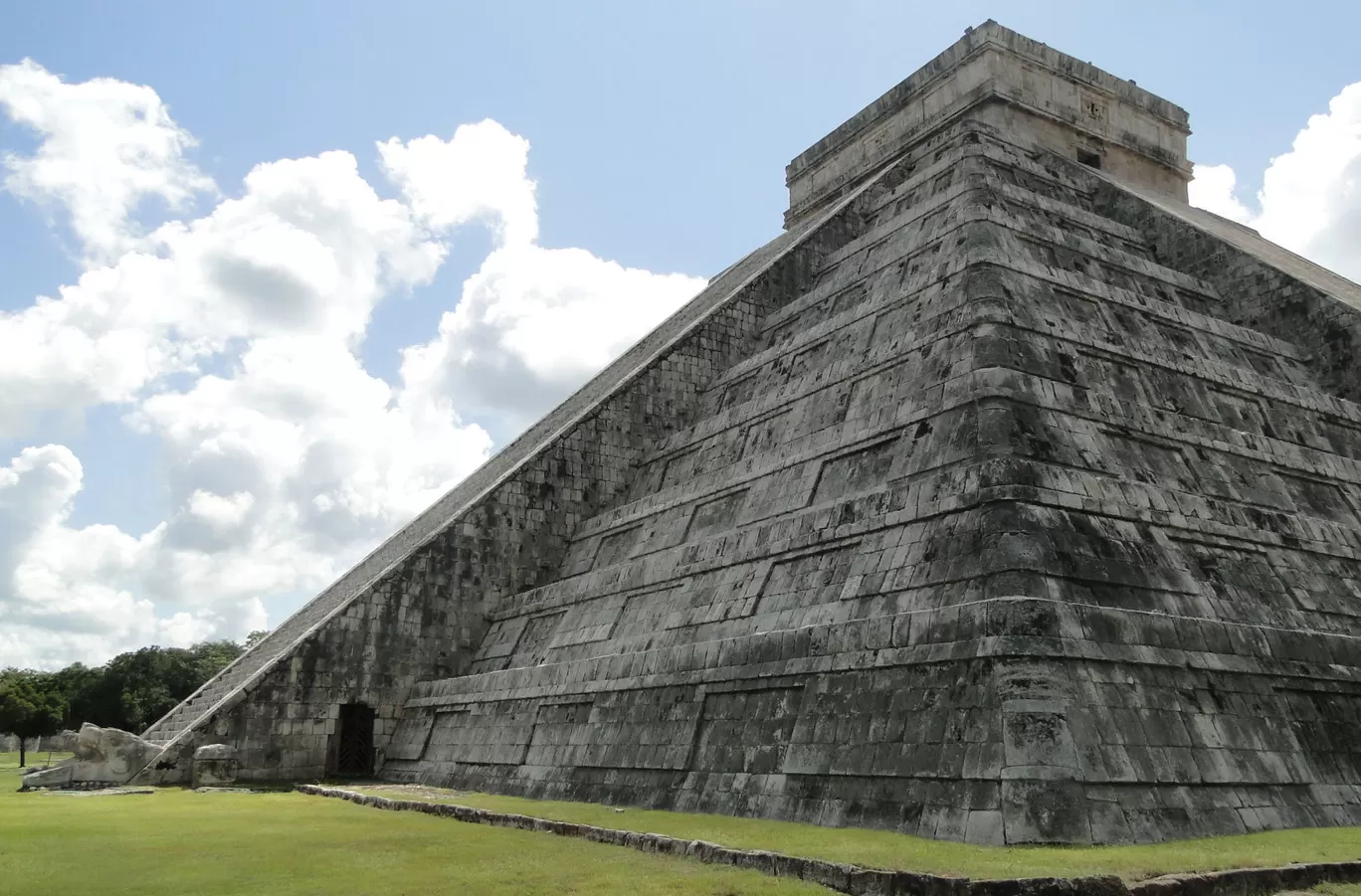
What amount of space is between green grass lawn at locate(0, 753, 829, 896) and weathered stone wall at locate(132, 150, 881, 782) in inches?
159

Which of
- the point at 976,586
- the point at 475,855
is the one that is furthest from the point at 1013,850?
the point at 475,855

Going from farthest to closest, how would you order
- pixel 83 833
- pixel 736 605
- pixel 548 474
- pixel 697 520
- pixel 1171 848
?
pixel 548 474 < pixel 697 520 < pixel 736 605 < pixel 83 833 < pixel 1171 848

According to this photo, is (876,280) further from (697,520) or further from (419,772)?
(419,772)

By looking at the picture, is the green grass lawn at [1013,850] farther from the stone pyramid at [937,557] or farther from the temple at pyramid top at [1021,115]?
the temple at pyramid top at [1021,115]

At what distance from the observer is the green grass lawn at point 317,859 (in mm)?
6504

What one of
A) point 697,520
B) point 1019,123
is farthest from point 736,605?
point 1019,123

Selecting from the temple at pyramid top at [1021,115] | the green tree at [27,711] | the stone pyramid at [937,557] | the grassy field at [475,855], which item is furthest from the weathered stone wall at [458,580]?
the green tree at [27,711]

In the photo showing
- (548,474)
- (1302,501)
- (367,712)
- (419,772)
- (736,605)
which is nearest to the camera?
(736,605)

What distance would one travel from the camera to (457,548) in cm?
1694

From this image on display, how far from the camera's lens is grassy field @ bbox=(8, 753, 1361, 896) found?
21.0 ft

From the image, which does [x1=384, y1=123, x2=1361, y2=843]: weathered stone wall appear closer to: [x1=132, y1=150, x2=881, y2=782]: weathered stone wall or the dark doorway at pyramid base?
the dark doorway at pyramid base

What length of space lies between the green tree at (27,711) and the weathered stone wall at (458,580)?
1542 centimetres

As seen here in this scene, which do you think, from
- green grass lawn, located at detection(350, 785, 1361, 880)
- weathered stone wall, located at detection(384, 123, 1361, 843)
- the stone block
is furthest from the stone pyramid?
the stone block

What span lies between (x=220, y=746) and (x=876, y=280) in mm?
10924
